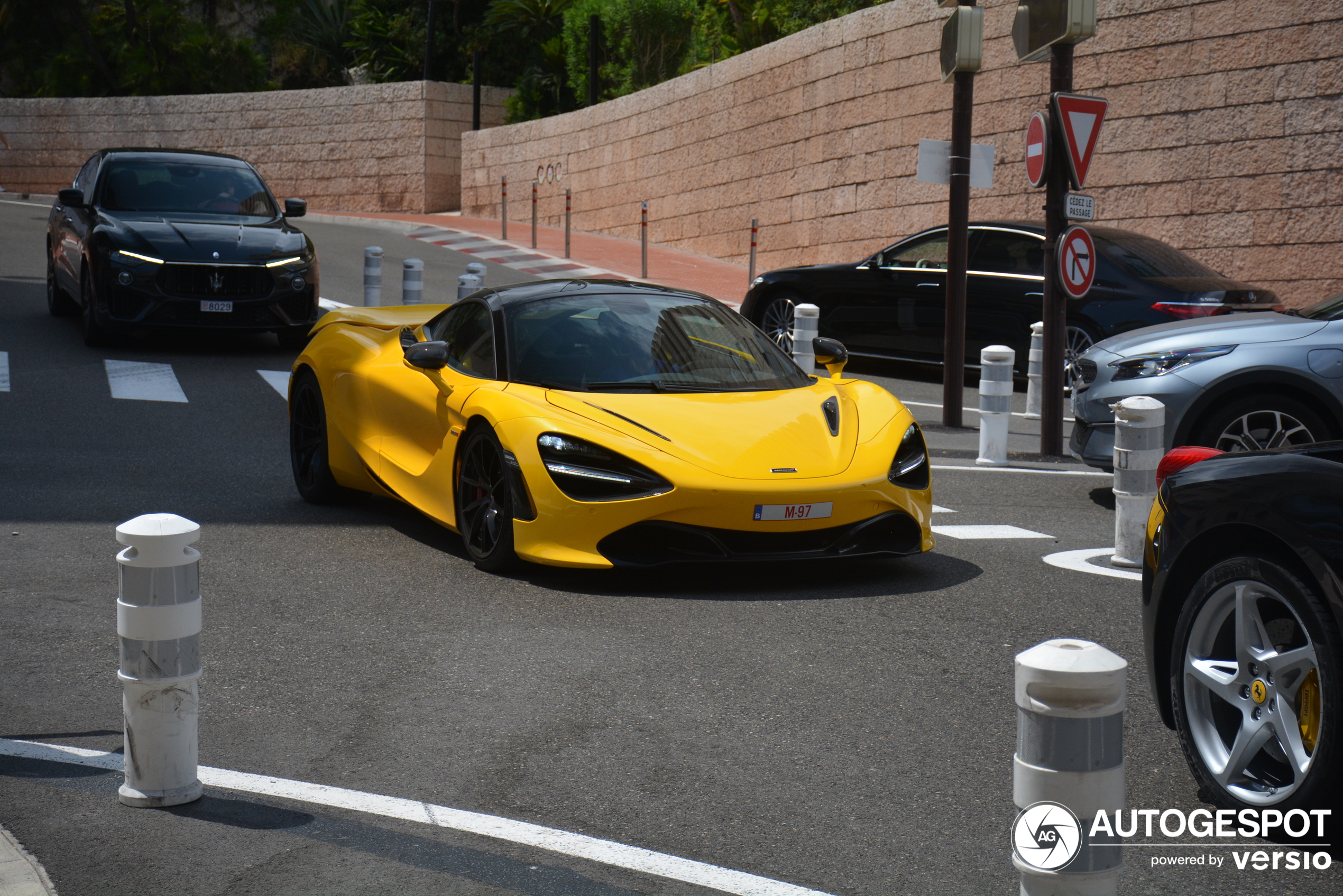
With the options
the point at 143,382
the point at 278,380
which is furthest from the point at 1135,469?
the point at 143,382

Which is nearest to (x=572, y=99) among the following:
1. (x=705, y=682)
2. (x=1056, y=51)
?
(x=1056, y=51)

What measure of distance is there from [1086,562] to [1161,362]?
1.96 meters

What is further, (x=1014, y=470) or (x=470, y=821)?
(x=1014, y=470)

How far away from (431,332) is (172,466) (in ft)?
7.16

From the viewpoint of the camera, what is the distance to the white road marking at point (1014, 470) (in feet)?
32.8

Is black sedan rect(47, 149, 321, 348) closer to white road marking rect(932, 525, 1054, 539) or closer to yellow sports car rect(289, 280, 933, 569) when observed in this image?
yellow sports car rect(289, 280, 933, 569)

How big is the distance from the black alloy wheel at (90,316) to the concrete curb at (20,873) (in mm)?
10738

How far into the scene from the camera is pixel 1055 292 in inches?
412

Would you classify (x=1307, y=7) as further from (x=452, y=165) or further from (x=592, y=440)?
(x=452, y=165)

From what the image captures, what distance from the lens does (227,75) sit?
48.7 metres

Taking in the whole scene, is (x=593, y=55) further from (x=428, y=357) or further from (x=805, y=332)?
(x=428, y=357)

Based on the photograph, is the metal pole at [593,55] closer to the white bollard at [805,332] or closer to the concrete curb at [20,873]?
the white bollard at [805,332]

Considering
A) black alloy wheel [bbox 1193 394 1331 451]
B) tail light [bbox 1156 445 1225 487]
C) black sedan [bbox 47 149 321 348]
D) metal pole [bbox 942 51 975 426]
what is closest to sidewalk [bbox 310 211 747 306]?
black sedan [bbox 47 149 321 348]

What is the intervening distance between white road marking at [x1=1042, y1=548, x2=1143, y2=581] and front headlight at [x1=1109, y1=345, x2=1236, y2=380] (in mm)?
1487
